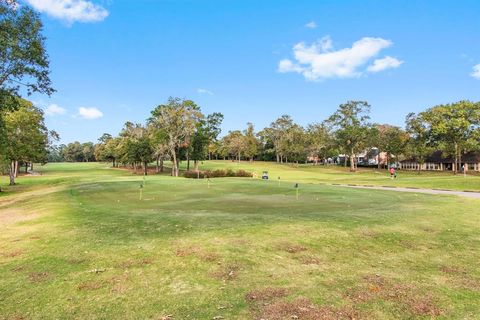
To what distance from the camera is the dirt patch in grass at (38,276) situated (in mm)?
6512

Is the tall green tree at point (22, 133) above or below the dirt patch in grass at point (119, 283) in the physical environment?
above

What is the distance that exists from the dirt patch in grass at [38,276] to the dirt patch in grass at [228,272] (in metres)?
3.19

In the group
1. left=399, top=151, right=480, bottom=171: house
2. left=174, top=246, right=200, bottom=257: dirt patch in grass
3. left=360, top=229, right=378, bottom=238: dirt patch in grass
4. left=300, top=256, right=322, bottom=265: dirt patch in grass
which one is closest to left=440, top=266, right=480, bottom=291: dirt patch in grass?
left=300, top=256, right=322, bottom=265: dirt patch in grass

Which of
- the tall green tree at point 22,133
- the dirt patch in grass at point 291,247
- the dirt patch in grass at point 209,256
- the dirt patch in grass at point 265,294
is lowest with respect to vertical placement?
the dirt patch in grass at point 265,294

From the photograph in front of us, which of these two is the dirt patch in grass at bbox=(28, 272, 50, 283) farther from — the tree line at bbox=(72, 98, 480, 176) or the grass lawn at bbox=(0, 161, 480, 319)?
the tree line at bbox=(72, 98, 480, 176)

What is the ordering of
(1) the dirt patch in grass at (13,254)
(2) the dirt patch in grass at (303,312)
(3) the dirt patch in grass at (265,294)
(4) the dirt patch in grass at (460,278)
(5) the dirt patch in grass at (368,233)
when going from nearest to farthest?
(2) the dirt patch in grass at (303,312)
(3) the dirt patch in grass at (265,294)
(4) the dirt patch in grass at (460,278)
(1) the dirt patch in grass at (13,254)
(5) the dirt patch in grass at (368,233)

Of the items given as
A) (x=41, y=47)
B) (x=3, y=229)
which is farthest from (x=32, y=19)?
(x=3, y=229)

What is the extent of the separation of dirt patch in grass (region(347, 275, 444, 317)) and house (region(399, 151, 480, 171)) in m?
80.3

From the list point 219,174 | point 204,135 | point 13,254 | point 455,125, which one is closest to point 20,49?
point 13,254

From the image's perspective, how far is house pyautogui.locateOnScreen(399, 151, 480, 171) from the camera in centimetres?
8025

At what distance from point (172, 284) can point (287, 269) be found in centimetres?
236

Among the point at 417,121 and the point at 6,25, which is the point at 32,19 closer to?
the point at 6,25

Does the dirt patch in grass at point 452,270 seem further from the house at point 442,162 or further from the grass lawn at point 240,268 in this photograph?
the house at point 442,162

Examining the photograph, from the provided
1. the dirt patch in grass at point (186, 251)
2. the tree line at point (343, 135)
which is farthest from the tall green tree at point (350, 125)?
the dirt patch in grass at point (186, 251)
